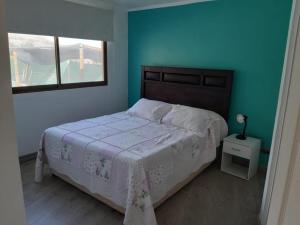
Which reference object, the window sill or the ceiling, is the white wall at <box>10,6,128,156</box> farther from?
the ceiling

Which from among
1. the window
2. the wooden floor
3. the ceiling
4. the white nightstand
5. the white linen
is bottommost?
the wooden floor

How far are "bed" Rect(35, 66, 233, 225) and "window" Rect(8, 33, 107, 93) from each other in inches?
35.9

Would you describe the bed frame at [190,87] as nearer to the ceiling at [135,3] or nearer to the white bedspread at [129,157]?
the white bedspread at [129,157]

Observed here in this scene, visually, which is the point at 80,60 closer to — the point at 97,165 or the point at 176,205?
the point at 97,165

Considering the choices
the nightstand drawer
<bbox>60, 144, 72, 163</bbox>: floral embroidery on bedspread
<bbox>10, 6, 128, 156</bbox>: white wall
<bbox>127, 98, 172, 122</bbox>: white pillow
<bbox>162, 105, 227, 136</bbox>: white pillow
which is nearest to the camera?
<bbox>60, 144, 72, 163</bbox>: floral embroidery on bedspread

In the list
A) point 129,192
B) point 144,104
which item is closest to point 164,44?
point 144,104

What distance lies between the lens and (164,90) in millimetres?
3771

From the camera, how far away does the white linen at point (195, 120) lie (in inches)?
113

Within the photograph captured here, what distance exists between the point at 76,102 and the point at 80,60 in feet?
2.33

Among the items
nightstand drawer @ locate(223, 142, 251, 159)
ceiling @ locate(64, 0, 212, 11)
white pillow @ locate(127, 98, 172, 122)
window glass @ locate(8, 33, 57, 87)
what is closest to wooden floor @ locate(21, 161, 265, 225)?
nightstand drawer @ locate(223, 142, 251, 159)

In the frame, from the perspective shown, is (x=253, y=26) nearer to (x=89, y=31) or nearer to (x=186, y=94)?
(x=186, y=94)

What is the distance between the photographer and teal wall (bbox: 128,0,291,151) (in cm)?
277

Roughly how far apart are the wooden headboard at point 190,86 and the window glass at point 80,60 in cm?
84

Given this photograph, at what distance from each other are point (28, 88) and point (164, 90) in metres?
2.05
